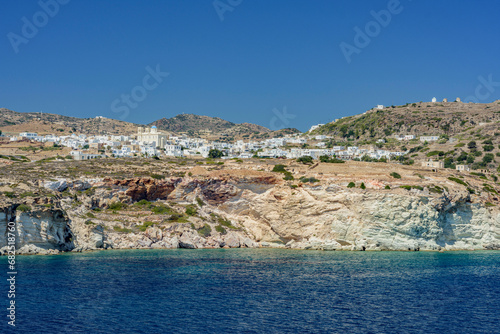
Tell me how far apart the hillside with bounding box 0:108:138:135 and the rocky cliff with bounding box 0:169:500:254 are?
88.2 meters

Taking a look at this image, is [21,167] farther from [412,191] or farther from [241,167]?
[412,191]

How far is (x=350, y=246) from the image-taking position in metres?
46.3

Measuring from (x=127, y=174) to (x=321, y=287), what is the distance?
113 ft

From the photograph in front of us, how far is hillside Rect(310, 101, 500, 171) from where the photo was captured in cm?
8600

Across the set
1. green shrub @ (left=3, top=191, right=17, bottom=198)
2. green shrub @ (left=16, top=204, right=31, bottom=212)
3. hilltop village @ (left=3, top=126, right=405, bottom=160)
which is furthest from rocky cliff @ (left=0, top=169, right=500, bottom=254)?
hilltop village @ (left=3, top=126, right=405, bottom=160)

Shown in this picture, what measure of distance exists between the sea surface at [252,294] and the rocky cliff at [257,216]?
455 cm

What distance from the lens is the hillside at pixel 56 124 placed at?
135125mm

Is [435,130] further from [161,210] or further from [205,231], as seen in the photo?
[161,210]

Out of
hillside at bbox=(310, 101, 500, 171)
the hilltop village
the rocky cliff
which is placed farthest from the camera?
the hilltop village

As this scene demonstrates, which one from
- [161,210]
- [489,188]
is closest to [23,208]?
[161,210]

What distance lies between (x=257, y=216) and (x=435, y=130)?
7540 centimetres

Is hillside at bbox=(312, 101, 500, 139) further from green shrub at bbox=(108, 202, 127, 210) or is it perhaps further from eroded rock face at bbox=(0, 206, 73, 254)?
eroded rock face at bbox=(0, 206, 73, 254)

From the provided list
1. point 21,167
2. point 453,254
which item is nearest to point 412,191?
point 453,254

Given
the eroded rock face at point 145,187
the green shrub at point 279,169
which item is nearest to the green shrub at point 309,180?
the green shrub at point 279,169
